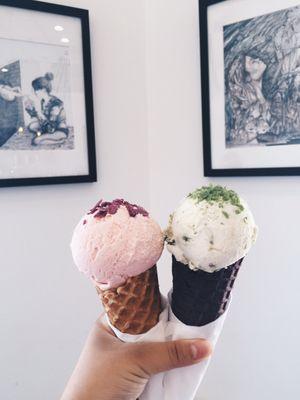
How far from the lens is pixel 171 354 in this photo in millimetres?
715

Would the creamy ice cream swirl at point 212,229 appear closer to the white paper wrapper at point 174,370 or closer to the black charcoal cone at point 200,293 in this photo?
the black charcoal cone at point 200,293

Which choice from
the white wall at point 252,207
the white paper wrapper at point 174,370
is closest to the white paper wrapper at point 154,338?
the white paper wrapper at point 174,370

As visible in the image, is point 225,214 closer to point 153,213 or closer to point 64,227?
point 64,227

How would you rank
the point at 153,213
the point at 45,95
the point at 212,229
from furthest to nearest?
1. the point at 153,213
2. the point at 45,95
3. the point at 212,229

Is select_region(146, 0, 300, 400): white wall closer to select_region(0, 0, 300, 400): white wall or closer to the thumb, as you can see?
select_region(0, 0, 300, 400): white wall

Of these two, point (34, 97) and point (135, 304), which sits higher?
point (34, 97)

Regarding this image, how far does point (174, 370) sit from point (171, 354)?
8 centimetres

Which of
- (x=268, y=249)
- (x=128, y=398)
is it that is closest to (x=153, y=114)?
(x=268, y=249)

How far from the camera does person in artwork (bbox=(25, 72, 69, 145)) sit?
1333mm

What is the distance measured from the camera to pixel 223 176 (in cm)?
138

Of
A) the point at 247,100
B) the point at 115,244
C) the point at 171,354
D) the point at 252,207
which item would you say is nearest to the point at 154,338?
the point at 171,354

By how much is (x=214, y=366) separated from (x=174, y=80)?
3.51ft

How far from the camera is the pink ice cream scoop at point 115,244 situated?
0.69m

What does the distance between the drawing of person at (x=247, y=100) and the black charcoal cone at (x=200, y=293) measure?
0.66 m
